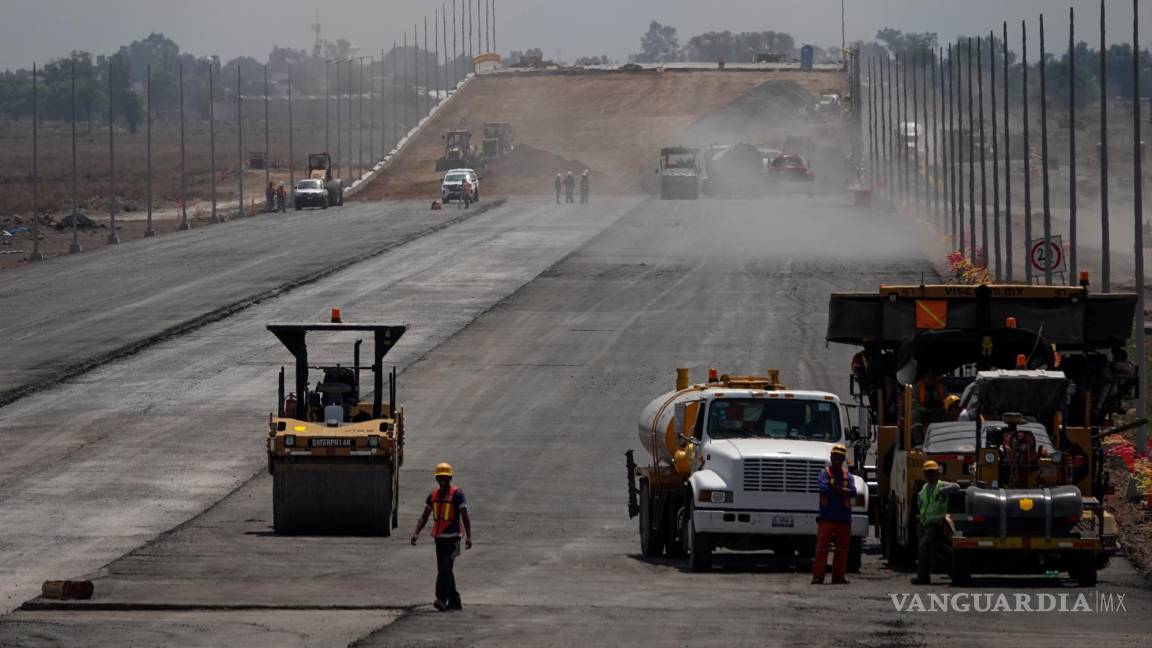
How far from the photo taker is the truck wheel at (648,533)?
25203 mm

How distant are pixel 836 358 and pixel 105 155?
515 feet

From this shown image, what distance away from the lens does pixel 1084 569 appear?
21141 mm

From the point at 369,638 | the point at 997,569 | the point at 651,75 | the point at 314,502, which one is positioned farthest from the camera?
the point at 651,75

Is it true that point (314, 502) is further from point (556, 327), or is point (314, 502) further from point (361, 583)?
point (556, 327)

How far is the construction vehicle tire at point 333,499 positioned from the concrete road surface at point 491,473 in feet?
0.94

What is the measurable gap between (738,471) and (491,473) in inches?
505

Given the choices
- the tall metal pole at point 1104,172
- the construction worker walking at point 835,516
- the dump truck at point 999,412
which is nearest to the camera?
the dump truck at point 999,412

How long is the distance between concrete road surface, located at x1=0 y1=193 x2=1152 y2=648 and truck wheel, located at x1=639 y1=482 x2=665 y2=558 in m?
0.26

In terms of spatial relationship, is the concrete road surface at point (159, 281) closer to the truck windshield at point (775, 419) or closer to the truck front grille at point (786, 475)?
the truck windshield at point (775, 419)

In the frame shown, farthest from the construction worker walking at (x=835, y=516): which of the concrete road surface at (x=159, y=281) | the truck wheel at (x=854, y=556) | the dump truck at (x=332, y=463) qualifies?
the concrete road surface at (x=159, y=281)

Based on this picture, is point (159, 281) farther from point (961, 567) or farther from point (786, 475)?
point (961, 567)

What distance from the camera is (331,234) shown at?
282 ft

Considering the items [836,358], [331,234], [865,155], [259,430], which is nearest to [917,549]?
[259,430]

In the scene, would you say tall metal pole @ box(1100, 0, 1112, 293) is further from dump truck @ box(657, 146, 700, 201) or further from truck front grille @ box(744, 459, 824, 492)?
dump truck @ box(657, 146, 700, 201)
